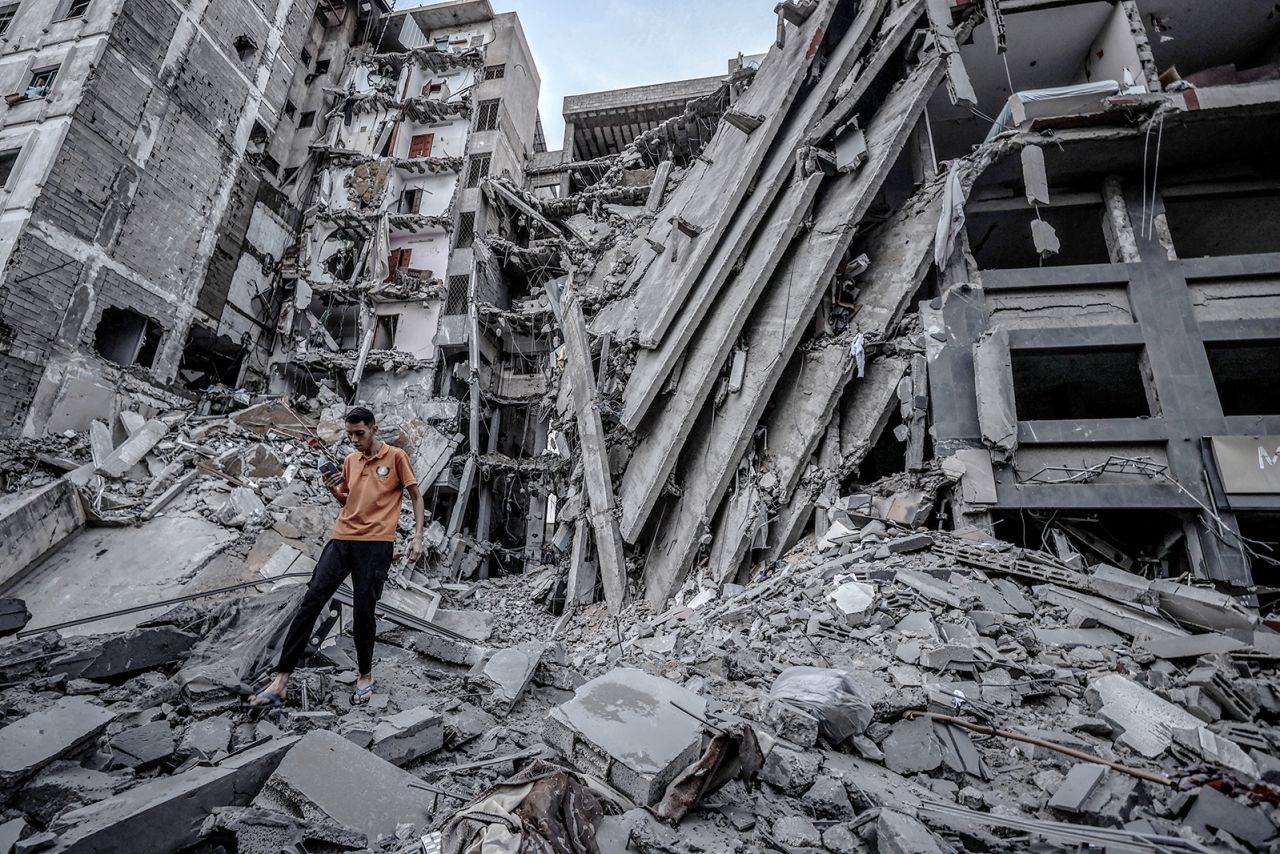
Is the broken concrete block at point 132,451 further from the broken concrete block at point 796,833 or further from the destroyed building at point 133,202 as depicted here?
the broken concrete block at point 796,833

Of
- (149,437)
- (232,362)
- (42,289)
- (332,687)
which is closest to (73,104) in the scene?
(42,289)

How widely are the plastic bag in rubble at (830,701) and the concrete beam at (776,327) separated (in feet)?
11.7

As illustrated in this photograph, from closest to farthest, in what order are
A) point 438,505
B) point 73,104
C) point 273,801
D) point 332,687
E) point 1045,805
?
1. point 273,801
2. point 1045,805
3. point 332,687
4. point 73,104
5. point 438,505

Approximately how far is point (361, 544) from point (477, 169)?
65.3ft

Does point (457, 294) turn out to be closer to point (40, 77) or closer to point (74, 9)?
point (40, 77)

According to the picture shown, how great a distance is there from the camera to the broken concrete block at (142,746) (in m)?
2.24

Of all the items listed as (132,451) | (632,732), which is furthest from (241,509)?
(632,732)

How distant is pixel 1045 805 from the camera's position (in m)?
2.35

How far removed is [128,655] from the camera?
3.20 m

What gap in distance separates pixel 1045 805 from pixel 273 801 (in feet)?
10.6

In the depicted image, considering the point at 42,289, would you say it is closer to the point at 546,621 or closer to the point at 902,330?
the point at 546,621

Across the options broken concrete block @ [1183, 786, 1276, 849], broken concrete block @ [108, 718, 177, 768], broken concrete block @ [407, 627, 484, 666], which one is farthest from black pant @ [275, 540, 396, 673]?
broken concrete block @ [1183, 786, 1276, 849]

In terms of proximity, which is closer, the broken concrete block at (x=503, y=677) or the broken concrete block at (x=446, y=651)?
the broken concrete block at (x=503, y=677)

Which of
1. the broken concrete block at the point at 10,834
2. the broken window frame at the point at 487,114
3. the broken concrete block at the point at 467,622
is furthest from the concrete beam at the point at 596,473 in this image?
the broken window frame at the point at 487,114
